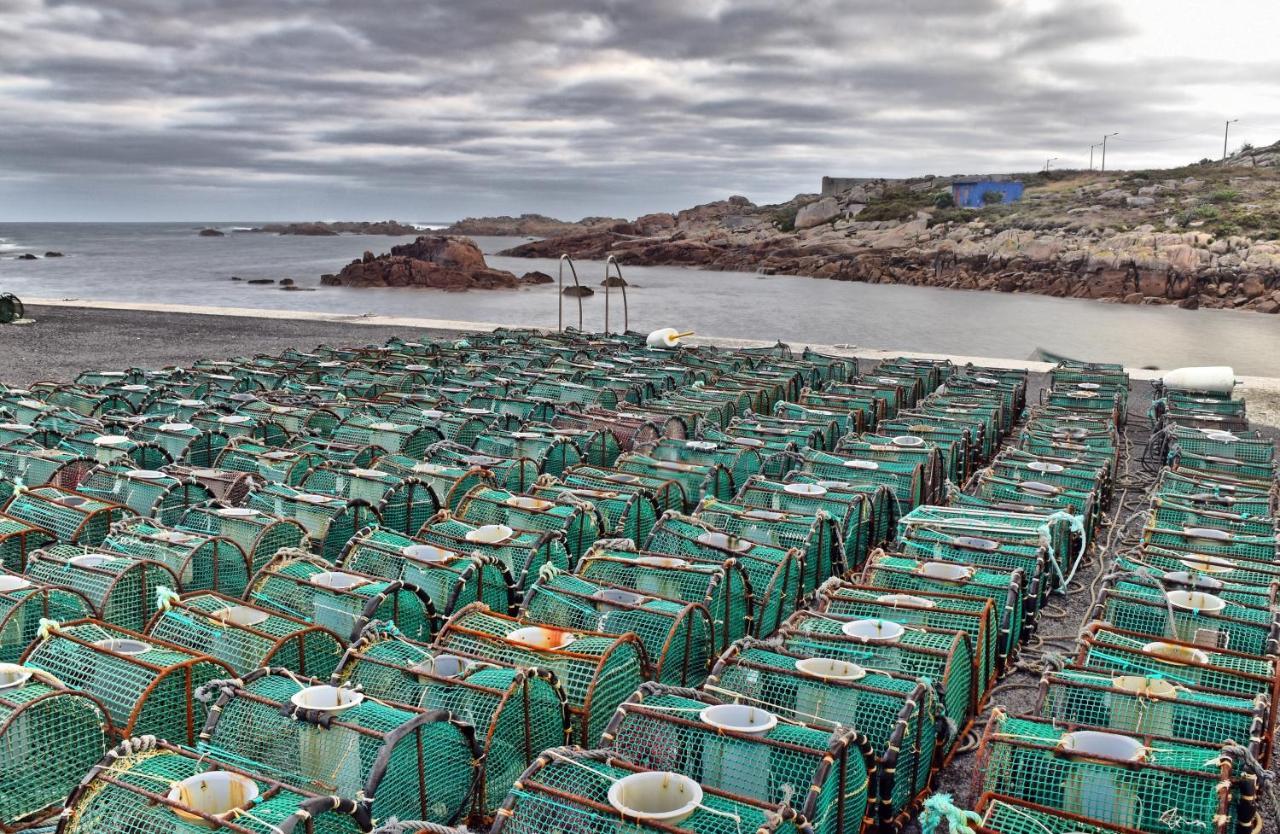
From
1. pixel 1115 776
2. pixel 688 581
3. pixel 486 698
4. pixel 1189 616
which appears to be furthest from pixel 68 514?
pixel 1189 616

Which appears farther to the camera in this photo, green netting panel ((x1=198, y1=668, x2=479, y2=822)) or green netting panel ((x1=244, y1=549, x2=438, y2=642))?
green netting panel ((x1=244, y1=549, x2=438, y2=642))

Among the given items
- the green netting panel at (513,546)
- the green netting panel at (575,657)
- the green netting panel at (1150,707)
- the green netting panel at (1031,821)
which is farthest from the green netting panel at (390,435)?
Result: the green netting panel at (1031,821)

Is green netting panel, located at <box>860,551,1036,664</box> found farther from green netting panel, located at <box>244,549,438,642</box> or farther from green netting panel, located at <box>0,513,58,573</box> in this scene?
green netting panel, located at <box>0,513,58,573</box>

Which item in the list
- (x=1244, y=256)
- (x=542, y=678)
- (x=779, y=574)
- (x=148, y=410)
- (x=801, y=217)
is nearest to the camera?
(x=542, y=678)

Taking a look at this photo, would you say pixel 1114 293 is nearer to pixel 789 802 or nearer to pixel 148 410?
pixel 148 410

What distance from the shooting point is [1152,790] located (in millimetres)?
5160

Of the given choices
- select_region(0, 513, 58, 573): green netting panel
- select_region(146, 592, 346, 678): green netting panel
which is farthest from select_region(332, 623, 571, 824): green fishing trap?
select_region(0, 513, 58, 573): green netting panel

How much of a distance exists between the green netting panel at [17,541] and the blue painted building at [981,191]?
12126 cm

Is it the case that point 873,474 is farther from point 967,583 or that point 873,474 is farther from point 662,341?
point 662,341

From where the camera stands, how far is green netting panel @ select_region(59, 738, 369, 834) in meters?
4.66

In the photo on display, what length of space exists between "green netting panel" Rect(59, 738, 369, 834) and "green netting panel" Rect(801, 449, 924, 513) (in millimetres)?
7331

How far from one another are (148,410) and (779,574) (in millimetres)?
10194

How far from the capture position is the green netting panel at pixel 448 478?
1077 centimetres

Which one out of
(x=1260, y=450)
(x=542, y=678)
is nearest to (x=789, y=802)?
(x=542, y=678)
